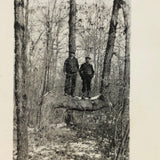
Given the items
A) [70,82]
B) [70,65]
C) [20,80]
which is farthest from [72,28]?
[20,80]

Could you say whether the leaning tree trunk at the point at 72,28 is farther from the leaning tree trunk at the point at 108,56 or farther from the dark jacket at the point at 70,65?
the leaning tree trunk at the point at 108,56

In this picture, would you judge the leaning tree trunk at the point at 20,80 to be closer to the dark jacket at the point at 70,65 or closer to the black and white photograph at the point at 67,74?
the black and white photograph at the point at 67,74

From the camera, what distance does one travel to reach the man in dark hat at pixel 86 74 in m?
2.28

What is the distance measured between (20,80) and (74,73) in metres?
0.37

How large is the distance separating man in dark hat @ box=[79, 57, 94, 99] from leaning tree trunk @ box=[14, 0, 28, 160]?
0.40m

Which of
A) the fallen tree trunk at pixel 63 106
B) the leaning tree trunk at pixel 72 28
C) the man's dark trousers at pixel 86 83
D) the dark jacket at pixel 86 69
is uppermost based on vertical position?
the leaning tree trunk at pixel 72 28

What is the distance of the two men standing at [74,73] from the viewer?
89.8 inches

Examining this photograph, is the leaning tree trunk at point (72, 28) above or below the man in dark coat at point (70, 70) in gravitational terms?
above

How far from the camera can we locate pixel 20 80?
7.49ft

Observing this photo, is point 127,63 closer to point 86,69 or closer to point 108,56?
point 108,56

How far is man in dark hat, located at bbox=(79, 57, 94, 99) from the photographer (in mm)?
2281

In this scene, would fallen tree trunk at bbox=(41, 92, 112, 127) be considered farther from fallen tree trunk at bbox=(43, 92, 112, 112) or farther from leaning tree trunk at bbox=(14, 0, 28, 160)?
leaning tree trunk at bbox=(14, 0, 28, 160)

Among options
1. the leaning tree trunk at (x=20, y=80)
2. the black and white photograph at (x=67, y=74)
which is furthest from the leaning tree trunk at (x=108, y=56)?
the leaning tree trunk at (x=20, y=80)
